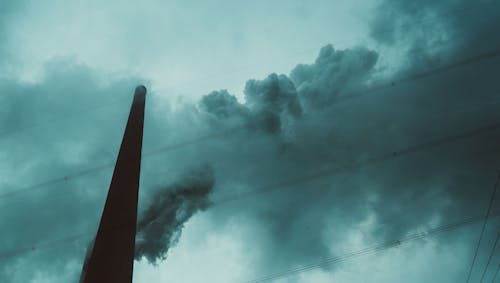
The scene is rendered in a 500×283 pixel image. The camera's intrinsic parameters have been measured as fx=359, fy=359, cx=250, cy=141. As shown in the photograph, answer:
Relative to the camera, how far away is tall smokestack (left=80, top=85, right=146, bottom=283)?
Answer: 31.5 ft

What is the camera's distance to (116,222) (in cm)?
1012

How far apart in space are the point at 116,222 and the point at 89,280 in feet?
5.25

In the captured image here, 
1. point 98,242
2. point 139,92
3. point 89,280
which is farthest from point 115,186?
point 139,92

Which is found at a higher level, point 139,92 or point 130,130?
point 139,92

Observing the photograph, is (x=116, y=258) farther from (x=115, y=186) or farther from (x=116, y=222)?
(x=115, y=186)

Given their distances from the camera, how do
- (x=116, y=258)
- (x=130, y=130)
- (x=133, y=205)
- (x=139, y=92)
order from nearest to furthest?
(x=116, y=258) → (x=133, y=205) → (x=130, y=130) → (x=139, y=92)

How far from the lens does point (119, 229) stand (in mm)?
10211

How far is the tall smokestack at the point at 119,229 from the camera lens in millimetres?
9609

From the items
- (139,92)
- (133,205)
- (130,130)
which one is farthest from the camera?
(139,92)

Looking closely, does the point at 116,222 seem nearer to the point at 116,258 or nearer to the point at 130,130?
the point at 116,258

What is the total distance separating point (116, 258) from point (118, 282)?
652 mm

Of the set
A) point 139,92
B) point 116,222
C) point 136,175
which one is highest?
point 139,92

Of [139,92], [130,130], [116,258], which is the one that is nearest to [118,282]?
[116,258]

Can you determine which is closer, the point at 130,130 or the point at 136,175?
the point at 136,175
